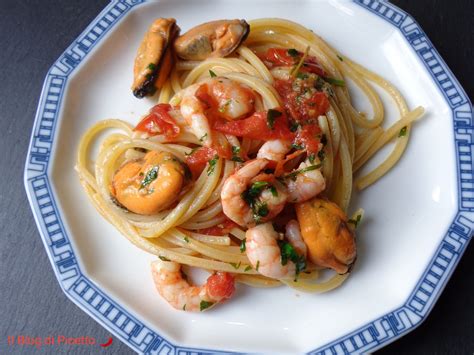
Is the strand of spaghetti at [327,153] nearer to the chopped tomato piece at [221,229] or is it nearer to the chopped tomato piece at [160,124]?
the chopped tomato piece at [221,229]

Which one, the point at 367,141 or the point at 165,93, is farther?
the point at 165,93

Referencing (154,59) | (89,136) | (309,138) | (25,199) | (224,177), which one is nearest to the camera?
(309,138)

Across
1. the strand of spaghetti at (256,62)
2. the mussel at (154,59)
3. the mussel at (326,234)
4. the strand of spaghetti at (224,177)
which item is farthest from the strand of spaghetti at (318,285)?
the mussel at (154,59)

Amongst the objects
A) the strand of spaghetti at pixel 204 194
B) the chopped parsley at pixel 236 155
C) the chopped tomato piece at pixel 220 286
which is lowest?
the chopped tomato piece at pixel 220 286

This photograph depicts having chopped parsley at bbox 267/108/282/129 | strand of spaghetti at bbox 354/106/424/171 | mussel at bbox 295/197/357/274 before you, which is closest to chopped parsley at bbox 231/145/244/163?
chopped parsley at bbox 267/108/282/129

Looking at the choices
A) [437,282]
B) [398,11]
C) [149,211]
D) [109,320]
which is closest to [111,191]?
[149,211]

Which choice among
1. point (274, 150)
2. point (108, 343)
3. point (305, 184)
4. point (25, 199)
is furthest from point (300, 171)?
point (25, 199)

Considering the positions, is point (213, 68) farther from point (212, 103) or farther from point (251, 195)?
point (251, 195)

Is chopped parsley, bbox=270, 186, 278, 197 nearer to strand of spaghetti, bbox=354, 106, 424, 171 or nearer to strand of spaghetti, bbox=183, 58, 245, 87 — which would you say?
strand of spaghetti, bbox=354, 106, 424, 171
